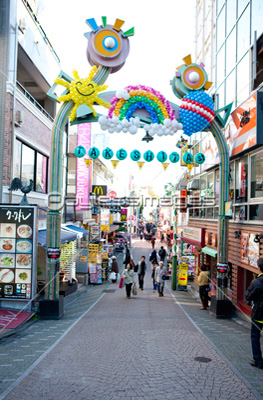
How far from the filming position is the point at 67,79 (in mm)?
11547

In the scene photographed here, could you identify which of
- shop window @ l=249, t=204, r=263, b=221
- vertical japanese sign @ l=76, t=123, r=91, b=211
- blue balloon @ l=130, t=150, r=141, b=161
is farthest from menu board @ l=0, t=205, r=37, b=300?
vertical japanese sign @ l=76, t=123, r=91, b=211

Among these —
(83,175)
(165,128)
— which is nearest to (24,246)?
(165,128)

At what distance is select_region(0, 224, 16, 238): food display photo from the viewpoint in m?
11.0

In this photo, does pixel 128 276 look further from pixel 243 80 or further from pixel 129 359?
pixel 243 80

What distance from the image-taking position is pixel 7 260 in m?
10.9

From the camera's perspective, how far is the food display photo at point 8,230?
11.0 m

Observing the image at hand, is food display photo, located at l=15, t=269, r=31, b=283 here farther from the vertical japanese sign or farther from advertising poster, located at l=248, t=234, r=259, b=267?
the vertical japanese sign

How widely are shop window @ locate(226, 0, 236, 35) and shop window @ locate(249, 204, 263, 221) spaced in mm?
7505

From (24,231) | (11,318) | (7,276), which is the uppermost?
(24,231)

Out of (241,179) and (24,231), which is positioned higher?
(241,179)

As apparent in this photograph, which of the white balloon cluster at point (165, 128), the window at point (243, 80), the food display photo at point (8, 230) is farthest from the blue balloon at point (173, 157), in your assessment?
the food display photo at point (8, 230)

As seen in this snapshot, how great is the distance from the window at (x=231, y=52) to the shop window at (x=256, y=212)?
19.2ft

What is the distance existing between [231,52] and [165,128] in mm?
5126

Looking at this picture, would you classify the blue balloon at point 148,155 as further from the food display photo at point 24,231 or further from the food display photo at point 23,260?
the food display photo at point 23,260
